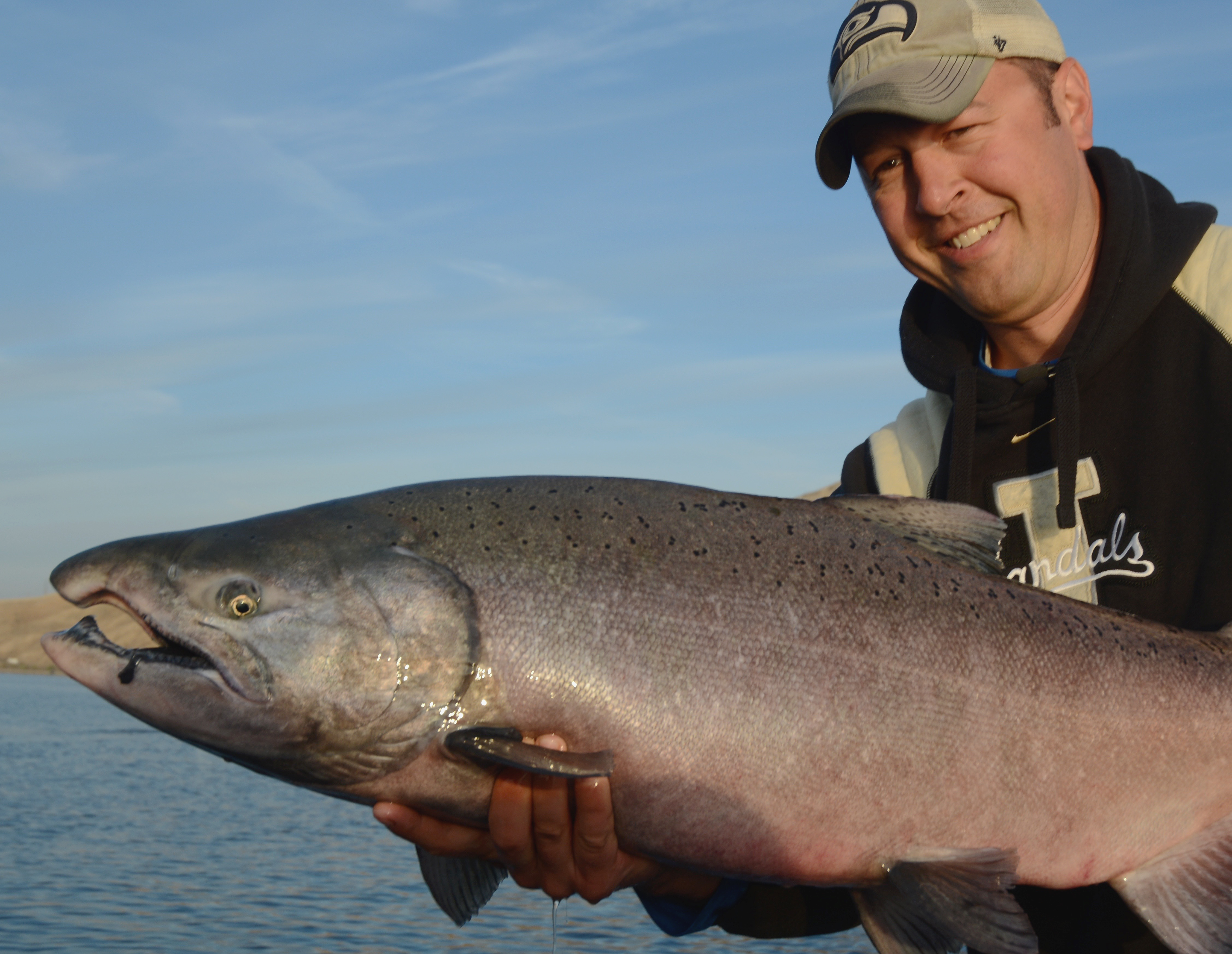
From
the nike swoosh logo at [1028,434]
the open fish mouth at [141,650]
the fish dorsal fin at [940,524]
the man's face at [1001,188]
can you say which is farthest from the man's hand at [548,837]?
the man's face at [1001,188]

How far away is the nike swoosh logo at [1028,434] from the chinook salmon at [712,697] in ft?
2.43

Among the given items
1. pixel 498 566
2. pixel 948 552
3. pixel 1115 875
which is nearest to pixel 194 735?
pixel 498 566

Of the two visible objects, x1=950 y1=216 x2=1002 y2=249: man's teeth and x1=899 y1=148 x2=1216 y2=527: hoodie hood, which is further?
x1=950 y1=216 x2=1002 y2=249: man's teeth

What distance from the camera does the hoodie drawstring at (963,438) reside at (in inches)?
134

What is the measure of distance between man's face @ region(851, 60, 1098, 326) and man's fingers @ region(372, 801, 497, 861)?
211 cm

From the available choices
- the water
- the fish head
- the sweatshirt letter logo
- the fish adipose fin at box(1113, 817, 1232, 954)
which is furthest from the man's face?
the water

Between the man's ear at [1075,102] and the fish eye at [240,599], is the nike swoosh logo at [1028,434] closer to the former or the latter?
the man's ear at [1075,102]

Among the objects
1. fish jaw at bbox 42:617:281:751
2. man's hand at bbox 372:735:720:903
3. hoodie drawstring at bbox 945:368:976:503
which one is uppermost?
hoodie drawstring at bbox 945:368:976:503

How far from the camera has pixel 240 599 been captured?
2.58 meters

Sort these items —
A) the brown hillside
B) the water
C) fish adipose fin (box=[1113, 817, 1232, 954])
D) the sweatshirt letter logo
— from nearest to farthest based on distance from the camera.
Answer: fish adipose fin (box=[1113, 817, 1232, 954]), the sweatshirt letter logo, the water, the brown hillside

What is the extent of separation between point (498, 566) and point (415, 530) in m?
0.24

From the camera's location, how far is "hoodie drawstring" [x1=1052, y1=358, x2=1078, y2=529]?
124 inches

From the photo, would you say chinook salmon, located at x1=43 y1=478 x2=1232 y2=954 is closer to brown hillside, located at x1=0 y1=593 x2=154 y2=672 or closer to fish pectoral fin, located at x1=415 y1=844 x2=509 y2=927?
fish pectoral fin, located at x1=415 y1=844 x2=509 y2=927

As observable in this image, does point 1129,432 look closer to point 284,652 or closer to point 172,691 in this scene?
point 284,652
